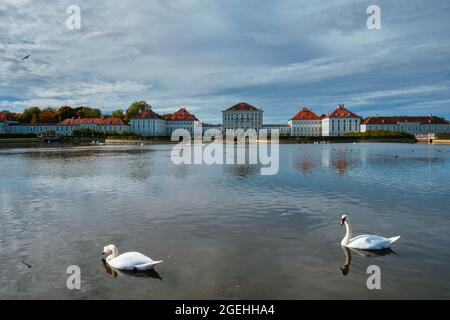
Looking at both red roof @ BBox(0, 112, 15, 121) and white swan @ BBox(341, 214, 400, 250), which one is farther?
red roof @ BBox(0, 112, 15, 121)

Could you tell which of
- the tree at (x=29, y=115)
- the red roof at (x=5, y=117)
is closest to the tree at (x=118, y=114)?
the tree at (x=29, y=115)

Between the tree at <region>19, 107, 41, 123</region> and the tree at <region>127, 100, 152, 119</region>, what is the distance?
32.3m

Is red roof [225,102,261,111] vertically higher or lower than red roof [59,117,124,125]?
higher

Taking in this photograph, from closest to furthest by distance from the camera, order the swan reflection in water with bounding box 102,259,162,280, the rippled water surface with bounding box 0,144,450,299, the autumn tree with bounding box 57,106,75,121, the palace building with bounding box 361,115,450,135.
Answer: the rippled water surface with bounding box 0,144,450,299 < the swan reflection in water with bounding box 102,259,162,280 < the palace building with bounding box 361,115,450,135 < the autumn tree with bounding box 57,106,75,121

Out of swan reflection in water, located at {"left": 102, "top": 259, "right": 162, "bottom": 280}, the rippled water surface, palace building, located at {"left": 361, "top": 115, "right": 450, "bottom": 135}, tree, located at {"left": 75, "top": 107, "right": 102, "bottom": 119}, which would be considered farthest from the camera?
tree, located at {"left": 75, "top": 107, "right": 102, "bottom": 119}

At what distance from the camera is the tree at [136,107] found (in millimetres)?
153575

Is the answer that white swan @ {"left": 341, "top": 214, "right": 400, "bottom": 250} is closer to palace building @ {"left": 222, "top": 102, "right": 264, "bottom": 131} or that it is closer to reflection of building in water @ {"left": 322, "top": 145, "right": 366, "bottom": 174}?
reflection of building in water @ {"left": 322, "top": 145, "right": 366, "bottom": 174}

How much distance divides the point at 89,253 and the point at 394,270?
5.95 metres

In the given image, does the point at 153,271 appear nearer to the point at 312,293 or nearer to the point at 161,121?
the point at 312,293

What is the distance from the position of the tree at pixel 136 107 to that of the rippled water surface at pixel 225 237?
140 metres

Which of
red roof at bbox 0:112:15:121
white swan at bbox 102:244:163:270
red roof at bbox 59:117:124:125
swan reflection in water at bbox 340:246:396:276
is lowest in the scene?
swan reflection in water at bbox 340:246:396:276

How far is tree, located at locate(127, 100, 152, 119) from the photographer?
504 feet

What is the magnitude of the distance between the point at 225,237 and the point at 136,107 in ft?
499

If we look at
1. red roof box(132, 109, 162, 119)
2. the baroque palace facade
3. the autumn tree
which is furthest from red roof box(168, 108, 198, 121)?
the autumn tree
